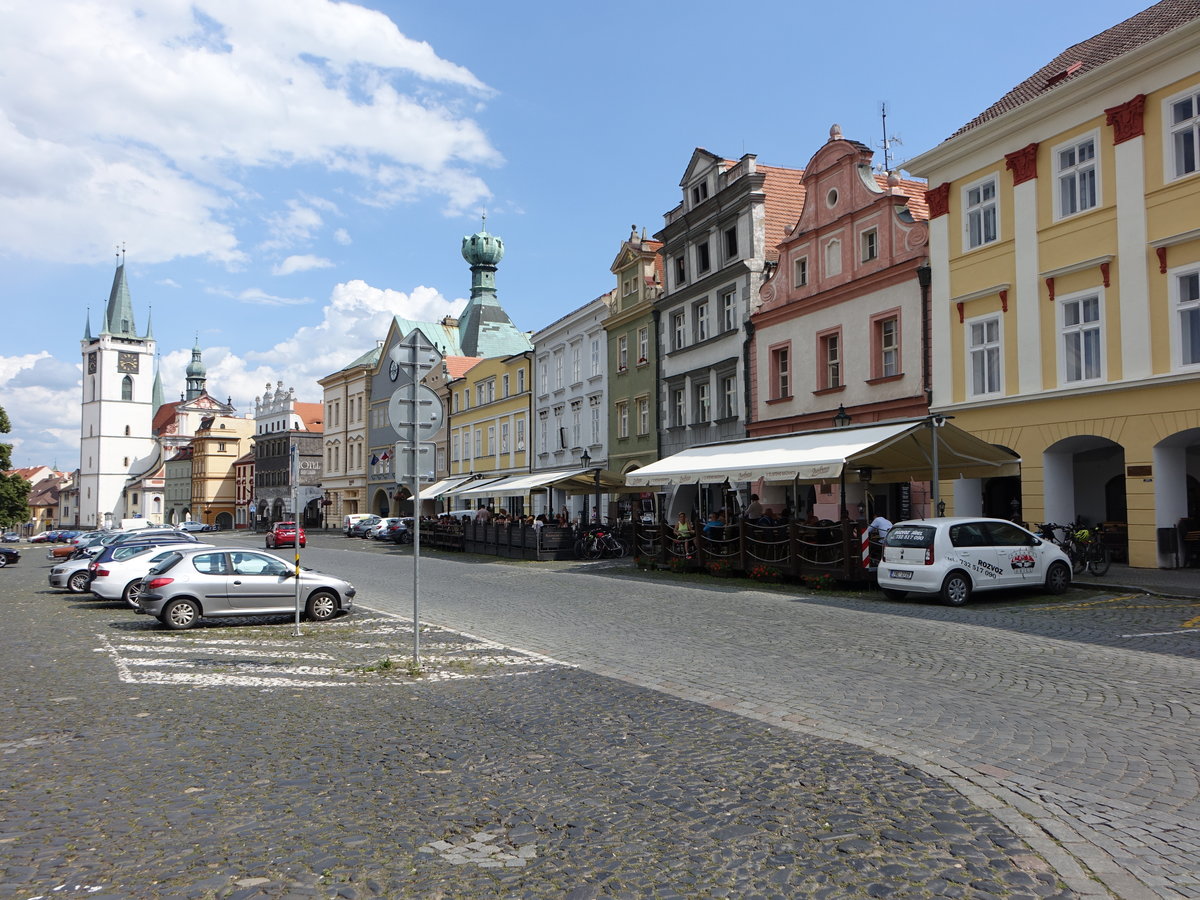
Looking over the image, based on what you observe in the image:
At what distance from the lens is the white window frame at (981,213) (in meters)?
25.4

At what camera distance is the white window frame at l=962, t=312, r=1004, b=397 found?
25125 mm

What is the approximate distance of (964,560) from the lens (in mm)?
17062

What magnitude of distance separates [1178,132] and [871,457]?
9.37 metres

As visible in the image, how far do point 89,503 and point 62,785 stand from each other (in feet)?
494

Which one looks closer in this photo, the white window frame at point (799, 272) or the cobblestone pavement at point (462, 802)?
the cobblestone pavement at point (462, 802)

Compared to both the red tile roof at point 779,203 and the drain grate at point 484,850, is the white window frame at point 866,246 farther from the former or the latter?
the drain grate at point 484,850

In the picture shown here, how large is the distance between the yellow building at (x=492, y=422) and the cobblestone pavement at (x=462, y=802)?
44936 millimetres

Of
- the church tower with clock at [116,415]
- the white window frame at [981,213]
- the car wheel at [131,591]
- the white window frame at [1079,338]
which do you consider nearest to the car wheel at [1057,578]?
the white window frame at [1079,338]

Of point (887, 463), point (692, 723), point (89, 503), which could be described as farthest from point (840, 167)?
point (89, 503)

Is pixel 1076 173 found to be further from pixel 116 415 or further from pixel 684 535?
pixel 116 415

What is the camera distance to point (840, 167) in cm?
3136

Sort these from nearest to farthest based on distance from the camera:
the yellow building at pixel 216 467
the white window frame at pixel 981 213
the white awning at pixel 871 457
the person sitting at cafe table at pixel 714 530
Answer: the white awning at pixel 871 457
the white window frame at pixel 981 213
the person sitting at cafe table at pixel 714 530
the yellow building at pixel 216 467

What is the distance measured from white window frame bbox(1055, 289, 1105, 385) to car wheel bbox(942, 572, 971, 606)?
815 cm

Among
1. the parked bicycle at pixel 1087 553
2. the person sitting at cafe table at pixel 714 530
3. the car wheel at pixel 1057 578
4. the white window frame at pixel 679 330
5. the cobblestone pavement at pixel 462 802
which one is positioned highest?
the white window frame at pixel 679 330
